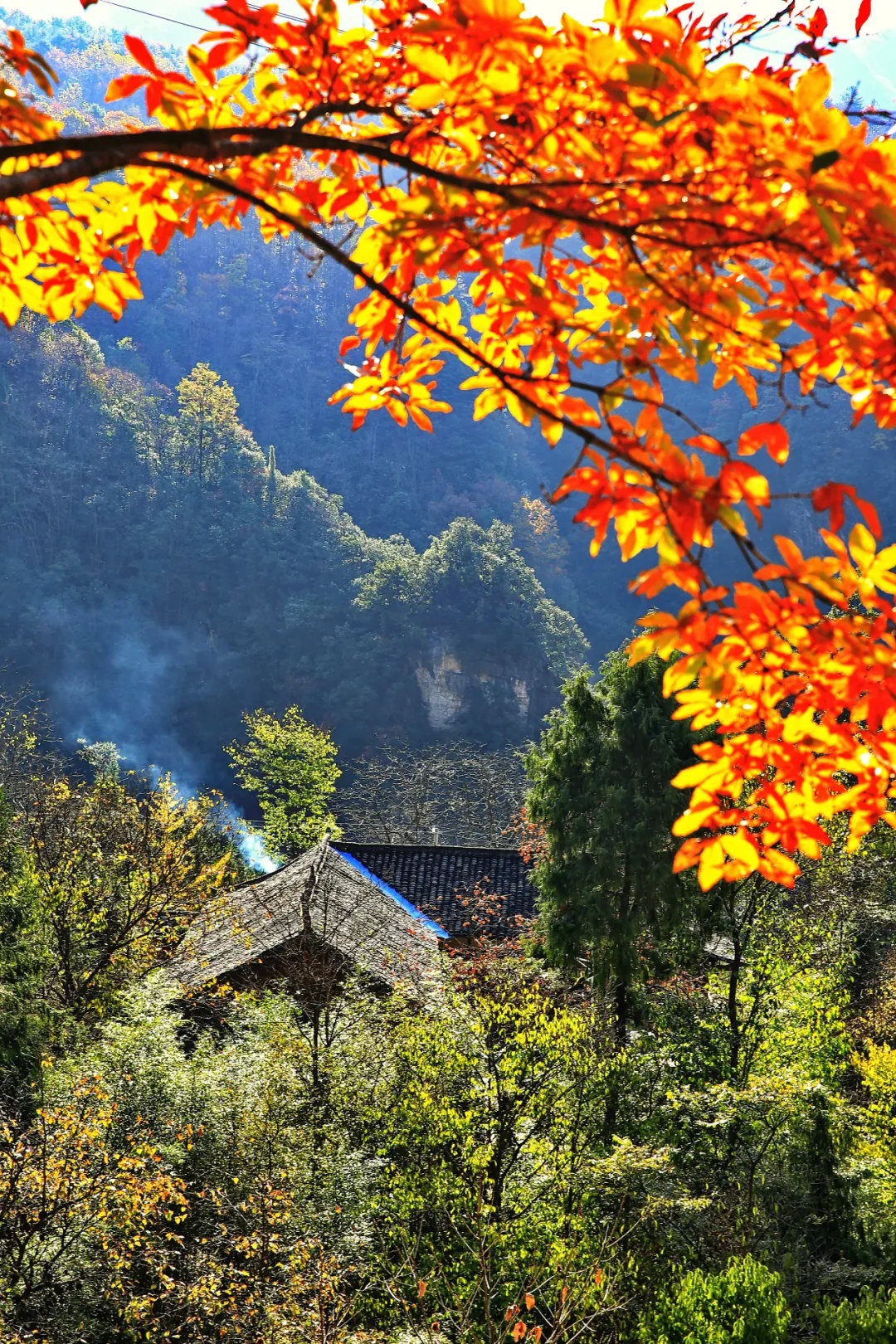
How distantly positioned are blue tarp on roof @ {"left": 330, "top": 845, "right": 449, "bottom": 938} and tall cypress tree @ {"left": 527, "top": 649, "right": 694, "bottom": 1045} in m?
7.15

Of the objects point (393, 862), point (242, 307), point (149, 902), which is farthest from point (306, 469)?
point (149, 902)

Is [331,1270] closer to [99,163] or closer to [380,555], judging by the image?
[99,163]

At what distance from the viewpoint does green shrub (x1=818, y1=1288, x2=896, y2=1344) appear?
197 inches

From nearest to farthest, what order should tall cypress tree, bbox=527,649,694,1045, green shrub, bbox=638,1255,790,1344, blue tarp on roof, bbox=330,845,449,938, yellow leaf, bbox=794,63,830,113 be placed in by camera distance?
yellow leaf, bbox=794,63,830,113, green shrub, bbox=638,1255,790,1344, tall cypress tree, bbox=527,649,694,1045, blue tarp on roof, bbox=330,845,449,938

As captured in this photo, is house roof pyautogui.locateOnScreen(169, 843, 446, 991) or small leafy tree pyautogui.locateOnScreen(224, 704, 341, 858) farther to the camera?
small leafy tree pyautogui.locateOnScreen(224, 704, 341, 858)

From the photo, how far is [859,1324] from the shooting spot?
5.07 m

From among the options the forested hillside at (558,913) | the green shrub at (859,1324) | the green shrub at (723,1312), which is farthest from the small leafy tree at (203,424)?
the green shrub at (859,1324)

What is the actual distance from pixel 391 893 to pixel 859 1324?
15420 mm

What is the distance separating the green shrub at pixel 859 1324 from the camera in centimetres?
501

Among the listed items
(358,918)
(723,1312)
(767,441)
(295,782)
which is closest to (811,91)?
(767,441)

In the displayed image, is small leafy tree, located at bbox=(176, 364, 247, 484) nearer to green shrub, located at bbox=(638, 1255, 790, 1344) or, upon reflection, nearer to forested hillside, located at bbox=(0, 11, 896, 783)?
forested hillside, located at bbox=(0, 11, 896, 783)

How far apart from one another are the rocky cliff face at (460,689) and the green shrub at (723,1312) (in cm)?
4466

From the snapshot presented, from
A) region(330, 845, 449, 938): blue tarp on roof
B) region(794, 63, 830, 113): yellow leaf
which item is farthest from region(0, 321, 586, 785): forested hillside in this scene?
region(794, 63, 830, 113): yellow leaf

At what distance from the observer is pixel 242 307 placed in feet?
240
